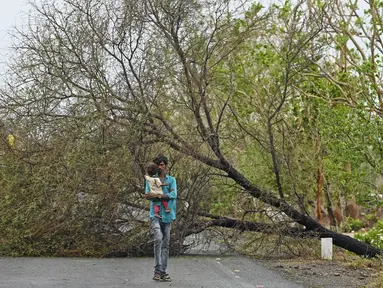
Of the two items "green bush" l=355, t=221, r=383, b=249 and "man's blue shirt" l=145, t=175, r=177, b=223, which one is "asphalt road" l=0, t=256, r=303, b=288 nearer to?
"man's blue shirt" l=145, t=175, r=177, b=223

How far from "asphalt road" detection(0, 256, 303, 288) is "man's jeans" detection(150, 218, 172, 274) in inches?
10.9

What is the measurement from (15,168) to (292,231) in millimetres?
5617

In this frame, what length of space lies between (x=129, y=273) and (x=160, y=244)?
1189 millimetres

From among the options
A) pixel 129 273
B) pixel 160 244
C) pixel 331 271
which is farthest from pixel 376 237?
pixel 160 244

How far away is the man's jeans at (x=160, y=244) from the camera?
33.9 ft

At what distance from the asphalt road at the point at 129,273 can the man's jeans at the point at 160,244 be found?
Result: 0.91 ft

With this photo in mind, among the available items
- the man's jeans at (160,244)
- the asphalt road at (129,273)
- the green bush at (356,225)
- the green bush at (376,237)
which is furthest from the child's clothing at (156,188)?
the green bush at (356,225)

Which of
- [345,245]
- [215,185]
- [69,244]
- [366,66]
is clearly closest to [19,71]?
[69,244]

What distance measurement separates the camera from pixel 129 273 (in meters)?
11.3

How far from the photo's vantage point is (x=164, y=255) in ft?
34.2

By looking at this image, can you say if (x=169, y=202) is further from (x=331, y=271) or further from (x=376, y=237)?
(x=376, y=237)

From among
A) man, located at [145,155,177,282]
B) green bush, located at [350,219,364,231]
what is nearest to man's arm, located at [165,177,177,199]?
man, located at [145,155,177,282]

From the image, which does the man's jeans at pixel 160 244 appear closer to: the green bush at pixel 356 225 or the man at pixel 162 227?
the man at pixel 162 227

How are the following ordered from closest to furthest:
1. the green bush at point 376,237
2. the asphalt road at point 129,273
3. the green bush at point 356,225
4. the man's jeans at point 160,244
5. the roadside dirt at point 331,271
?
the asphalt road at point 129,273
the man's jeans at point 160,244
the roadside dirt at point 331,271
the green bush at point 376,237
the green bush at point 356,225
